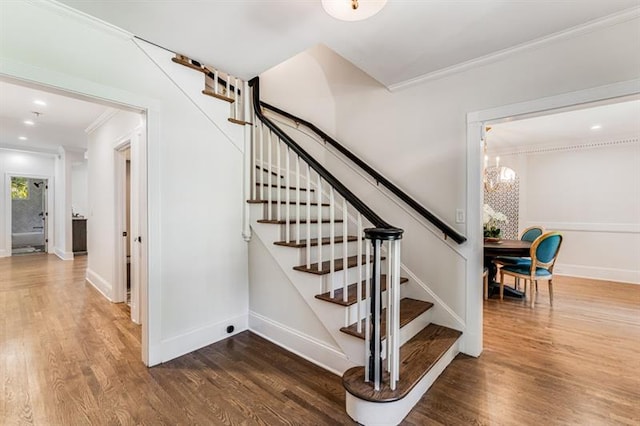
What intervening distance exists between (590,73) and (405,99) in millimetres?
1347

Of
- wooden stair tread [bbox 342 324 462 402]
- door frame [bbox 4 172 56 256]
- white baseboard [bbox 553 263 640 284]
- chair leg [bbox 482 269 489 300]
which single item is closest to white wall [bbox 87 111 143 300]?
wooden stair tread [bbox 342 324 462 402]

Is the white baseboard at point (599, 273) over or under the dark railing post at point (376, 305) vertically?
under

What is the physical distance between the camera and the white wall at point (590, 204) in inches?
186

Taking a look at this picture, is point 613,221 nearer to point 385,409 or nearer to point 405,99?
point 405,99

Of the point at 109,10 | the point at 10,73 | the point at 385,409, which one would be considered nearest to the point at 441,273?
the point at 385,409

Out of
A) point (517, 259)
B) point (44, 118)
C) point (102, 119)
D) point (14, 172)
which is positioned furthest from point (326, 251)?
point (14, 172)

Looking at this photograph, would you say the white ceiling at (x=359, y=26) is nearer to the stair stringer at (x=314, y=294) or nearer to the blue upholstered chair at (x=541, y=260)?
the stair stringer at (x=314, y=294)

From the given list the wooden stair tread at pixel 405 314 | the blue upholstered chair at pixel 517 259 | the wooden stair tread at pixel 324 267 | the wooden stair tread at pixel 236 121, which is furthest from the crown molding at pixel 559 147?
the wooden stair tread at pixel 236 121

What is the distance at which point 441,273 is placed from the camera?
101 inches

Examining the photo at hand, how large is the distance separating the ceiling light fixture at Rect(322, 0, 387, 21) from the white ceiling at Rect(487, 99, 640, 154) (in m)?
2.93

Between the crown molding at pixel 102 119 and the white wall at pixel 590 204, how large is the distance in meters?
7.07

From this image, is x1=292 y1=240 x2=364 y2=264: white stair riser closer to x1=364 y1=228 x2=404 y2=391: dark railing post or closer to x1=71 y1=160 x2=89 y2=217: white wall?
x1=364 y1=228 x2=404 y2=391: dark railing post

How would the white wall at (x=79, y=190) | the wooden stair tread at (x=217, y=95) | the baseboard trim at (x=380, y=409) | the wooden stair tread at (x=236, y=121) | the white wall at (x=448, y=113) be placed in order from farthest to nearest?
the white wall at (x=79, y=190) < the wooden stair tread at (x=236, y=121) < the wooden stair tread at (x=217, y=95) < the white wall at (x=448, y=113) < the baseboard trim at (x=380, y=409)

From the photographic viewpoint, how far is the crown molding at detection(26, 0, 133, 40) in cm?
173
